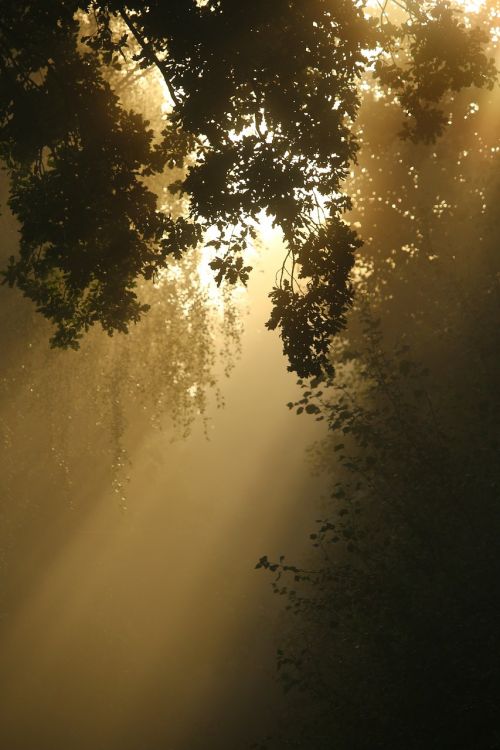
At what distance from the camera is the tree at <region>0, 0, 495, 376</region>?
7.68 meters

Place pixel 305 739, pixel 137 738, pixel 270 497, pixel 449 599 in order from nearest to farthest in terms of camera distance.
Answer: pixel 449 599
pixel 305 739
pixel 137 738
pixel 270 497

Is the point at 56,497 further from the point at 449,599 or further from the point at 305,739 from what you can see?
the point at 449,599

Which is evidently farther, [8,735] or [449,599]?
[8,735]

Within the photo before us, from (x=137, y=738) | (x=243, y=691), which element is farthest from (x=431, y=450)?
(x=137, y=738)

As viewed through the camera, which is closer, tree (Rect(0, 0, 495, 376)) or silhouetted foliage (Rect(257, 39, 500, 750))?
tree (Rect(0, 0, 495, 376))

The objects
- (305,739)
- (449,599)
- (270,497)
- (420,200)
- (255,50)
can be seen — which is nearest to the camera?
(255,50)

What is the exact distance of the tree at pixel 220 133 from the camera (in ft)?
25.2

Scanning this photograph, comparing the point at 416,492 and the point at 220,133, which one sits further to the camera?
the point at 416,492

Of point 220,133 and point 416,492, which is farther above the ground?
point 220,133

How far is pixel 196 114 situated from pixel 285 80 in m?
0.93

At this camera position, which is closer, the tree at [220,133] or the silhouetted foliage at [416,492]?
the tree at [220,133]

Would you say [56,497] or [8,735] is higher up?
[56,497]

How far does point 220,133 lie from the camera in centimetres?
802

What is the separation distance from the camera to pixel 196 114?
25.3ft
